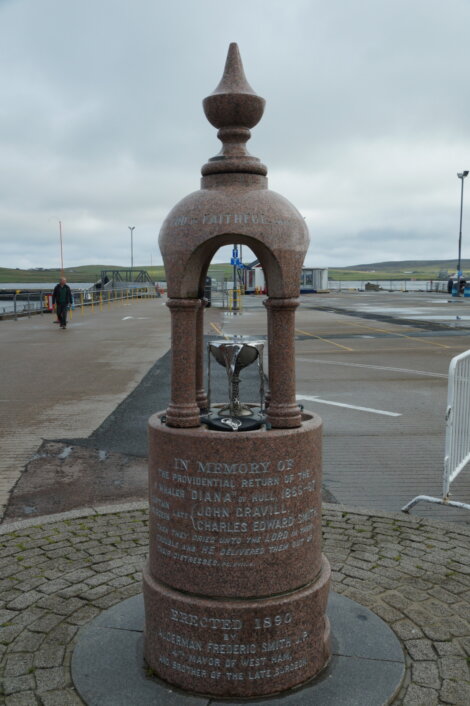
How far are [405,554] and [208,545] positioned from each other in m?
2.35

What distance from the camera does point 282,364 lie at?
3863mm

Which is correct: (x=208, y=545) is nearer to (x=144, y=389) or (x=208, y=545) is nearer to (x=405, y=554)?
(x=405, y=554)

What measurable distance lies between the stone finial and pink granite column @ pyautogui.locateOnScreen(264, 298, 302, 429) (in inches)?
33.6

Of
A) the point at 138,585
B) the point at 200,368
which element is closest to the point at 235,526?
the point at 200,368

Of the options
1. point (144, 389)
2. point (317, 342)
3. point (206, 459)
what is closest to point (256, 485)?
point (206, 459)

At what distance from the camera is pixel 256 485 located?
3.59 metres

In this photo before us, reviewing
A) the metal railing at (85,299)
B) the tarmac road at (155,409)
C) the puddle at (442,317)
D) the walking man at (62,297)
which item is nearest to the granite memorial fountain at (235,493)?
the tarmac road at (155,409)

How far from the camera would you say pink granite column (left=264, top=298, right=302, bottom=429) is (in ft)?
12.5

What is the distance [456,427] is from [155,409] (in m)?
5.58

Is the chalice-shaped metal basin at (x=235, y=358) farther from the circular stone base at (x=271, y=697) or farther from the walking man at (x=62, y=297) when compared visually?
the walking man at (x=62, y=297)

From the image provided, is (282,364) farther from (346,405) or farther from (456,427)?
(346,405)

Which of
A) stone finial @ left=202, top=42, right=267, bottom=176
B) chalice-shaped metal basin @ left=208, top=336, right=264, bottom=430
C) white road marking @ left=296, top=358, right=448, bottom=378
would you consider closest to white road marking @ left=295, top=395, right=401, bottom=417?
white road marking @ left=296, top=358, right=448, bottom=378

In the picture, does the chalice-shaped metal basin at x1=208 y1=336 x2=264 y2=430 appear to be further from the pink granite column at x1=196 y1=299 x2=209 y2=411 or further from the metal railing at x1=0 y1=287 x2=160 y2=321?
the metal railing at x1=0 y1=287 x2=160 y2=321

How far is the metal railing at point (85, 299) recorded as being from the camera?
33.8 m
